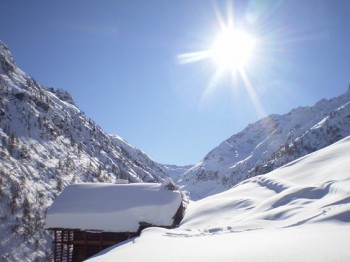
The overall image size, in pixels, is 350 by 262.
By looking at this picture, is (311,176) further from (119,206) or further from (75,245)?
(75,245)

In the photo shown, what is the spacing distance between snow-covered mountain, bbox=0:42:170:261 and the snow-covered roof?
91.5 feet

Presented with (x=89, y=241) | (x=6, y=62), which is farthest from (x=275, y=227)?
(x=6, y=62)

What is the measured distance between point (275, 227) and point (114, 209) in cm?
1327

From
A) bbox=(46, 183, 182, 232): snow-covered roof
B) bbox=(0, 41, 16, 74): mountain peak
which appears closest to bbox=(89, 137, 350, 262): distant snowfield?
bbox=(46, 183, 182, 232): snow-covered roof

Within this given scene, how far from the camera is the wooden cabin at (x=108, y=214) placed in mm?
20341

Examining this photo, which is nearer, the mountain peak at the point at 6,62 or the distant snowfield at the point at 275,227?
the distant snowfield at the point at 275,227

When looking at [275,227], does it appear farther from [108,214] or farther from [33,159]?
[33,159]

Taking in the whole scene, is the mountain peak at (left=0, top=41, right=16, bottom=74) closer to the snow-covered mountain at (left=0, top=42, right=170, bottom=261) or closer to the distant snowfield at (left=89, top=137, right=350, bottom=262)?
the snow-covered mountain at (left=0, top=42, right=170, bottom=261)

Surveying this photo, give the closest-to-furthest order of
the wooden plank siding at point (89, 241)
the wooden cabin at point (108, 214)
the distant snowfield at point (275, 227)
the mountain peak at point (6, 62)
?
the distant snowfield at point (275, 227) → the wooden cabin at point (108, 214) → the wooden plank siding at point (89, 241) → the mountain peak at point (6, 62)

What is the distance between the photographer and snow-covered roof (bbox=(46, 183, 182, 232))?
66.7 feet

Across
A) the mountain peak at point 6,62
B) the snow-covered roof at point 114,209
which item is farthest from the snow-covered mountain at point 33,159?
the snow-covered roof at point 114,209

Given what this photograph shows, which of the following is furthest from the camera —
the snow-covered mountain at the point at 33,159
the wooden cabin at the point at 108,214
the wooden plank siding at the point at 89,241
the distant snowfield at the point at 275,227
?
the snow-covered mountain at the point at 33,159

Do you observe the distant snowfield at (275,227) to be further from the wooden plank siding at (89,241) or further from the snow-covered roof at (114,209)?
the wooden plank siding at (89,241)

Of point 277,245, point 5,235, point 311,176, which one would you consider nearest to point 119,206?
point 311,176
